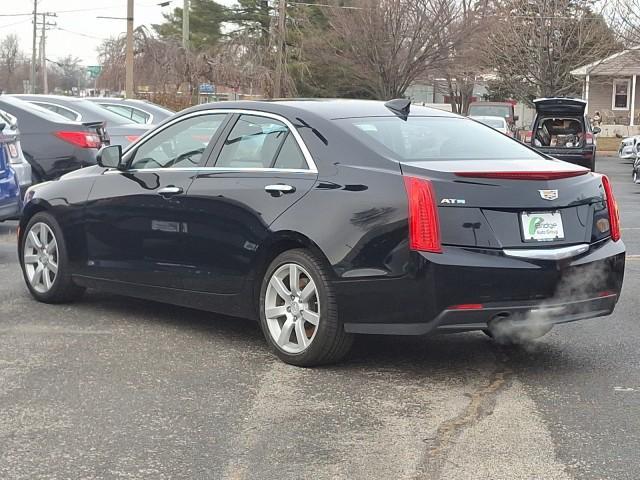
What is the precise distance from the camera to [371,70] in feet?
143

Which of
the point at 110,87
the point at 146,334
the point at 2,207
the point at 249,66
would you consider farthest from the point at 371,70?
the point at 146,334

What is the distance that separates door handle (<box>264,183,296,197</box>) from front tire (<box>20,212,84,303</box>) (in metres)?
2.13

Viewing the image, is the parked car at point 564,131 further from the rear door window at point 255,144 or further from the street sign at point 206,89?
the street sign at point 206,89

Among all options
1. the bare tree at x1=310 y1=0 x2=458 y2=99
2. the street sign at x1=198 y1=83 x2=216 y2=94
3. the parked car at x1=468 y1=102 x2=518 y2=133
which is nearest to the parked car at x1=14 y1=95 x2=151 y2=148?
the parked car at x1=468 y1=102 x2=518 y2=133

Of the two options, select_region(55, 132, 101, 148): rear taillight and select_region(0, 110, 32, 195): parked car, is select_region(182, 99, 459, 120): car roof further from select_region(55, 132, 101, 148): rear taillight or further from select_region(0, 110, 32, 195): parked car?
select_region(55, 132, 101, 148): rear taillight

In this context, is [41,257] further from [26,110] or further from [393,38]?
[393,38]

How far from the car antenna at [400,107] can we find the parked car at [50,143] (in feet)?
21.9

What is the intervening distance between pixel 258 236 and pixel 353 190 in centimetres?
73

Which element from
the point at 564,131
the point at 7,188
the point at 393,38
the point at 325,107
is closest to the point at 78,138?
the point at 7,188

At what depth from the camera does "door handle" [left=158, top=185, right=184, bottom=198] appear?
6582 millimetres

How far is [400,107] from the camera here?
6.54m

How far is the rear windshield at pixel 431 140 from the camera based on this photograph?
5.89m

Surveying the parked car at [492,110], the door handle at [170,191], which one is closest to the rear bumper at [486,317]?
the door handle at [170,191]

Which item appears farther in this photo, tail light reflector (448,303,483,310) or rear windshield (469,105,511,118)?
rear windshield (469,105,511,118)
